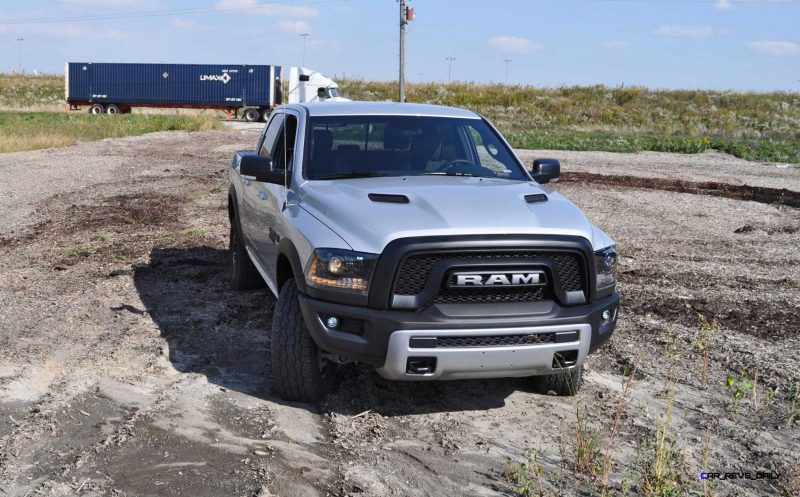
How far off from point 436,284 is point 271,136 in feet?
10.9

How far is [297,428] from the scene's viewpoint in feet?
16.4

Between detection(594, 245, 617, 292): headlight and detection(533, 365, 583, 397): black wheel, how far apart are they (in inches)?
23.3

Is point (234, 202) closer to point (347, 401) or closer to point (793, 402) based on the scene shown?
point (347, 401)

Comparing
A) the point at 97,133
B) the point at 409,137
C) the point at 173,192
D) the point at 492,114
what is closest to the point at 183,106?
the point at 492,114

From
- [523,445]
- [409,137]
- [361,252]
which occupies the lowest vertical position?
[523,445]

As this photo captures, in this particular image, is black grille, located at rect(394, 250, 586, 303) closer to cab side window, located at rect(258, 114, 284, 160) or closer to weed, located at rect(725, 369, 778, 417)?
weed, located at rect(725, 369, 778, 417)

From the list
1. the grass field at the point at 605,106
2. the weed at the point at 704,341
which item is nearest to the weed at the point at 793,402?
the weed at the point at 704,341

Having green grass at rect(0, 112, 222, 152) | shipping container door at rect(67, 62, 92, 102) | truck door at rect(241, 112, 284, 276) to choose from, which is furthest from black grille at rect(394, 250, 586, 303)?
shipping container door at rect(67, 62, 92, 102)

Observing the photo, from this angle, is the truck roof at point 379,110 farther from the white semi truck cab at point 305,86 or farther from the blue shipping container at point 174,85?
the blue shipping container at point 174,85

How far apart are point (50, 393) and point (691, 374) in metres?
4.23

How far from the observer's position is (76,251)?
1038 cm

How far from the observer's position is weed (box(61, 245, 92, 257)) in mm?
10187

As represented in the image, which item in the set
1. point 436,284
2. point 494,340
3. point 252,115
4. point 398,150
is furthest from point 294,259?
point 252,115

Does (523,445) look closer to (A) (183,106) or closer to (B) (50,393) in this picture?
(B) (50,393)
